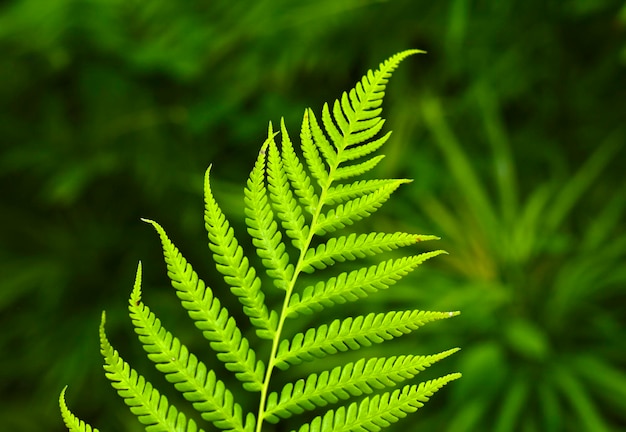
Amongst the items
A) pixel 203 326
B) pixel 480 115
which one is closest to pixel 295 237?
pixel 203 326

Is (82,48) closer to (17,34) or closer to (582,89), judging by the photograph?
(17,34)

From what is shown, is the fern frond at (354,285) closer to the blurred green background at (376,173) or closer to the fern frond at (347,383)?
the fern frond at (347,383)

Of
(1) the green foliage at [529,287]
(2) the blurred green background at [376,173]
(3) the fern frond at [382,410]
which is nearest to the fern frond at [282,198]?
(3) the fern frond at [382,410]

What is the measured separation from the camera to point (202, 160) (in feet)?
6.31

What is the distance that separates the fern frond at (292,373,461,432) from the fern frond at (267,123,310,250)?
0.10m

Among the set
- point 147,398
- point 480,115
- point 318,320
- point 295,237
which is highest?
point 480,115

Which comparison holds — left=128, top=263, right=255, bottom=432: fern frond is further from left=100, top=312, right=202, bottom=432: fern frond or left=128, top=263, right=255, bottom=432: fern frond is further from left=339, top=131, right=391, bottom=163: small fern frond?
left=339, top=131, right=391, bottom=163: small fern frond

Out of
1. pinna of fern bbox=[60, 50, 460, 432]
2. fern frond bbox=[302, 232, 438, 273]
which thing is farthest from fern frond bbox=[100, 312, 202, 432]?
fern frond bbox=[302, 232, 438, 273]

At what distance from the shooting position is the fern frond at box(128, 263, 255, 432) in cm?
36

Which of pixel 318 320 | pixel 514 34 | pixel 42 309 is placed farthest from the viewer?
pixel 42 309

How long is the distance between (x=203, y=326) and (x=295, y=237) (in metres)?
0.08

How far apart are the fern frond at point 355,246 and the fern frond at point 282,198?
0.5 inches

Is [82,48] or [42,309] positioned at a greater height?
[82,48]

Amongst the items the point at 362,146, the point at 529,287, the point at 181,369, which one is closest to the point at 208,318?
the point at 181,369
